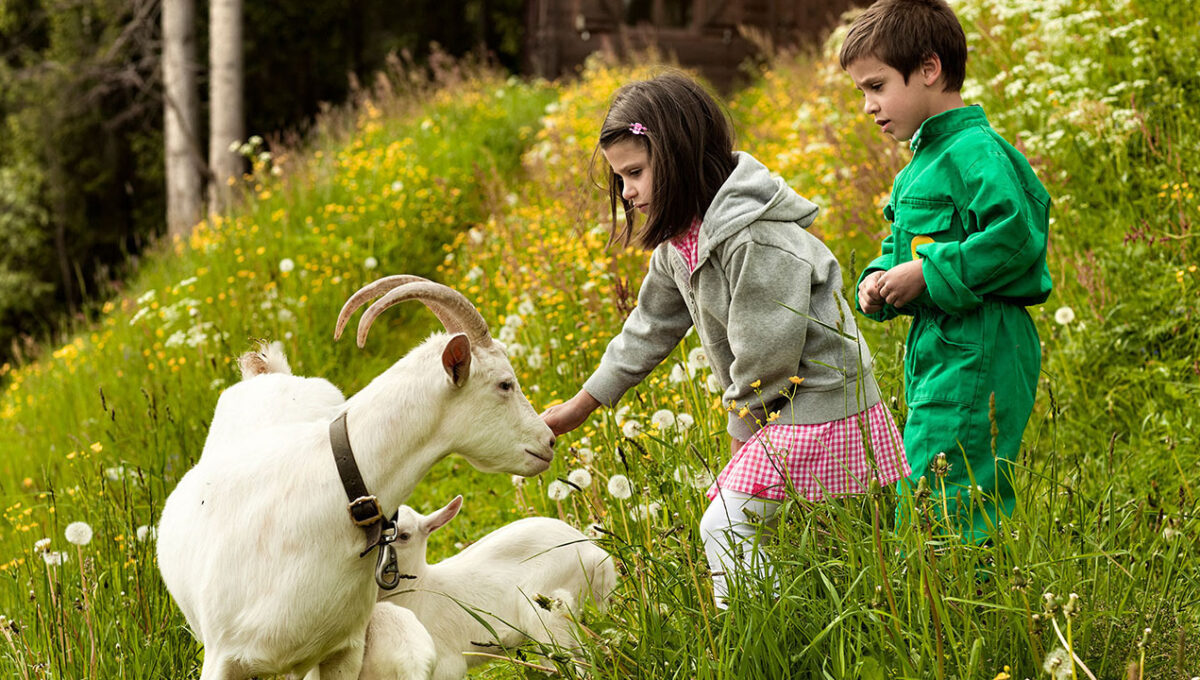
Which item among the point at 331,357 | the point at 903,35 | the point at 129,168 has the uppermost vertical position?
the point at 903,35

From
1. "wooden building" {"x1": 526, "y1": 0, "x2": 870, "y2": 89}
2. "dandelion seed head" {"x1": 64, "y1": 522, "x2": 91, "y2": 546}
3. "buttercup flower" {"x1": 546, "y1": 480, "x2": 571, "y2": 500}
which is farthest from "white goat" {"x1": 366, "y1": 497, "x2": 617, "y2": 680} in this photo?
"wooden building" {"x1": 526, "y1": 0, "x2": 870, "y2": 89}

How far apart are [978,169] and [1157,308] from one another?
2.57 meters

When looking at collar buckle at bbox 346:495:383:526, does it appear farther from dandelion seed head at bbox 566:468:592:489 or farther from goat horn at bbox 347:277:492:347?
dandelion seed head at bbox 566:468:592:489

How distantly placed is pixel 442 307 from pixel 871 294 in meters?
1.10

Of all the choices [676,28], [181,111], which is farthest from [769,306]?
[676,28]

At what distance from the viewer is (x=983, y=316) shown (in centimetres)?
281

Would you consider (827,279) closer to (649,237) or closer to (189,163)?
(649,237)

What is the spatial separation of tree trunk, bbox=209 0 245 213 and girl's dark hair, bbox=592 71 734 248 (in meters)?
10.7

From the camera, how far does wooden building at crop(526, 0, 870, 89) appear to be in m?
17.6

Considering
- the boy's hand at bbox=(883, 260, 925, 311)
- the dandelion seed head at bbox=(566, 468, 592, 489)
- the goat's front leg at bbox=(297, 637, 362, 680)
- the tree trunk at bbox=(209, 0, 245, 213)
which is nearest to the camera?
the goat's front leg at bbox=(297, 637, 362, 680)

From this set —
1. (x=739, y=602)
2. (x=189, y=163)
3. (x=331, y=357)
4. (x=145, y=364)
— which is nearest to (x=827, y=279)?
(x=739, y=602)

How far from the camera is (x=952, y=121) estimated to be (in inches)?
115

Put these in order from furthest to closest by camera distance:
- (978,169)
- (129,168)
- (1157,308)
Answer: (129,168)
(1157,308)
(978,169)

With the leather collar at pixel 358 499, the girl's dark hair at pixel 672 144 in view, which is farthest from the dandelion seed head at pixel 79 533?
the girl's dark hair at pixel 672 144
